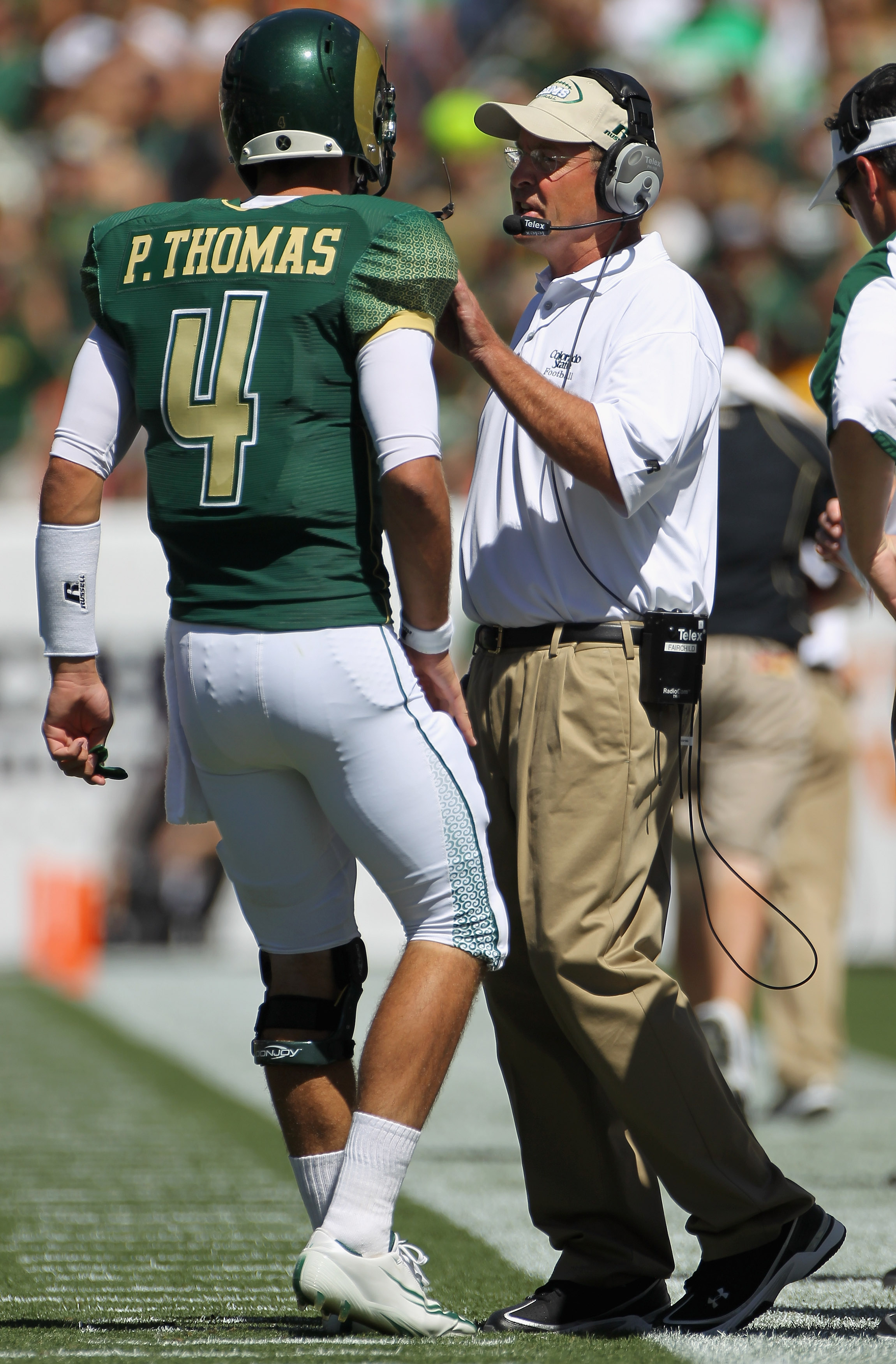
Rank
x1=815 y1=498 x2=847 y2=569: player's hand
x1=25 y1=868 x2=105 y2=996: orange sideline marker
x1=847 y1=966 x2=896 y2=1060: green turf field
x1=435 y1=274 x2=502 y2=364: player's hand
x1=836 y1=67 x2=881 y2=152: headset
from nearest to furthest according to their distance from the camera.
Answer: x1=435 y1=274 x2=502 y2=364: player's hand
x1=836 y1=67 x2=881 y2=152: headset
x1=815 y1=498 x2=847 y2=569: player's hand
x1=847 y1=966 x2=896 y2=1060: green turf field
x1=25 y1=868 x2=105 y2=996: orange sideline marker

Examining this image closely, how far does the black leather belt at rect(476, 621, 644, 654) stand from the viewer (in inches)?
108

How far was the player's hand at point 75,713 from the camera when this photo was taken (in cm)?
266

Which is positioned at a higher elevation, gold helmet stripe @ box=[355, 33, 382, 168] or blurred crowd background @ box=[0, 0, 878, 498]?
blurred crowd background @ box=[0, 0, 878, 498]

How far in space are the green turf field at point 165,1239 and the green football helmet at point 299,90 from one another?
5.50 ft

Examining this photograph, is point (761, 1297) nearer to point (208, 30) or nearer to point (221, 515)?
point (221, 515)

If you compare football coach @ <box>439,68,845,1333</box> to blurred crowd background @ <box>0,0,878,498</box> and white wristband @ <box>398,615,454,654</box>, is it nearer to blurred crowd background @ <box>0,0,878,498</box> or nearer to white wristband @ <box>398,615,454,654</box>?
white wristband @ <box>398,615,454,654</box>

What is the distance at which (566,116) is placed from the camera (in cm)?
292

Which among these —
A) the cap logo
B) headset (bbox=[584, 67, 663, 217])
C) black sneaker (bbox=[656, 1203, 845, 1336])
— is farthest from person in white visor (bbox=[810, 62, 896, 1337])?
the cap logo

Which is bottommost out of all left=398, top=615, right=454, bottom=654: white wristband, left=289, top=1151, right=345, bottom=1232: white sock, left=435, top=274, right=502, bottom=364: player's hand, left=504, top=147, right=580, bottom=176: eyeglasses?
left=289, top=1151, right=345, bottom=1232: white sock

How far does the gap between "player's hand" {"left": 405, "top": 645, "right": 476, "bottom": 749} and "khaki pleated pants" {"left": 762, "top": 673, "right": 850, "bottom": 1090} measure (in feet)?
9.89

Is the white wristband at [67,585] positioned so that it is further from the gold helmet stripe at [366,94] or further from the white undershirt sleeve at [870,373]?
the white undershirt sleeve at [870,373]

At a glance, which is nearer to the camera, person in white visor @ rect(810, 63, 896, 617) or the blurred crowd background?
person in white visor @ rect(810, 63, 896, 617)

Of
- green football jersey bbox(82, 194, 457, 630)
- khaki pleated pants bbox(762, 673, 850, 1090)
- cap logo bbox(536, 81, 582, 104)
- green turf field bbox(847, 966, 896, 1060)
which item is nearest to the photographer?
green football jersey bbox(82, 194, 457, 630)

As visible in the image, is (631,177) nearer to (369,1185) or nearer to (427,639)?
(427,639)
